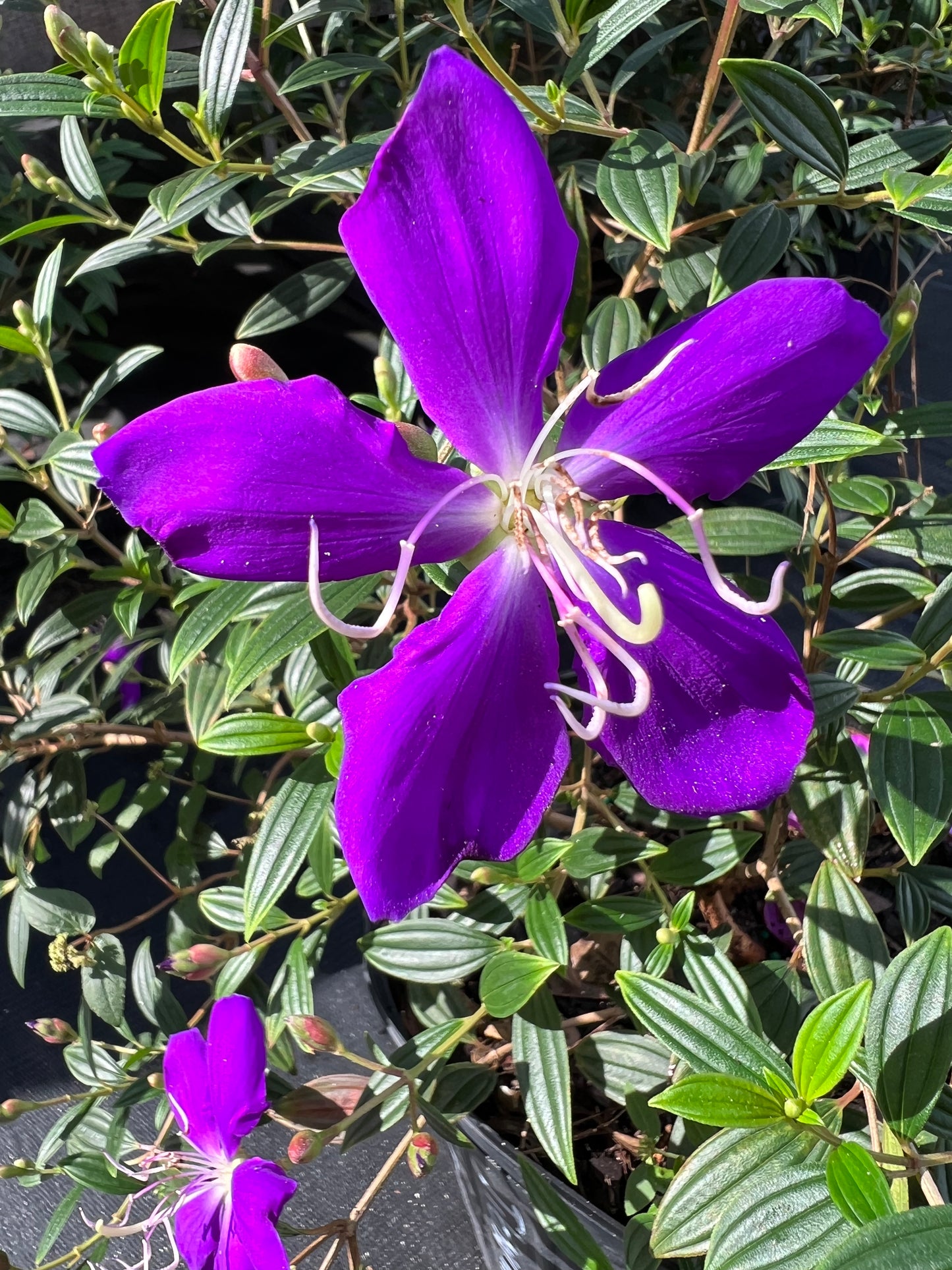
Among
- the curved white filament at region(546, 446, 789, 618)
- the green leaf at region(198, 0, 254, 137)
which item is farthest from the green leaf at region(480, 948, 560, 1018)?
the green leaf at region(198, 0, 254, 137)

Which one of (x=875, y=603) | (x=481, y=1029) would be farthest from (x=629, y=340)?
(x=481, y=1029)

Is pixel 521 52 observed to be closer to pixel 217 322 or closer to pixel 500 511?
pixel 217 322

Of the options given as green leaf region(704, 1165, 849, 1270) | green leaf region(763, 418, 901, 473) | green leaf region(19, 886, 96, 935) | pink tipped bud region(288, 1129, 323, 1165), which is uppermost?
green leaf region(763, 418, 901, 473)

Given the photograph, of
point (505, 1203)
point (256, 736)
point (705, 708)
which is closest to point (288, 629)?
point (256, 736)

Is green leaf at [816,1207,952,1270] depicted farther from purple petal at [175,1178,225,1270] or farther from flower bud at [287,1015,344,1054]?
purple petal at [175,1178,225,1270]

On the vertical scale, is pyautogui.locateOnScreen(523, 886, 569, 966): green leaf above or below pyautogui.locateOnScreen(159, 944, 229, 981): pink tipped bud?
above

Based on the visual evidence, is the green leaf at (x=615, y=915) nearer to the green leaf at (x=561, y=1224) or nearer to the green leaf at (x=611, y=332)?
the green leaf at (x=561, y=1224)
